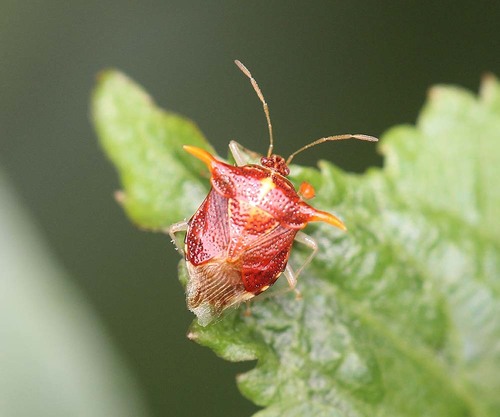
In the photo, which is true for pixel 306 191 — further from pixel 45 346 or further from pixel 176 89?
pixel 176 89

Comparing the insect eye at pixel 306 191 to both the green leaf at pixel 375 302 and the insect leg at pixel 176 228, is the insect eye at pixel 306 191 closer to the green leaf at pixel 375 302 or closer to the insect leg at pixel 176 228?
the green leaf at pixel 375 302

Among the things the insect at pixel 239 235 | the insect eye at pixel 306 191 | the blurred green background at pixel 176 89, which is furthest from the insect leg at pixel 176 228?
the blurred green background at pixel 176 89

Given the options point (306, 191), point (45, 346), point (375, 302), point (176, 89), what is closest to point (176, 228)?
point (306, 191)

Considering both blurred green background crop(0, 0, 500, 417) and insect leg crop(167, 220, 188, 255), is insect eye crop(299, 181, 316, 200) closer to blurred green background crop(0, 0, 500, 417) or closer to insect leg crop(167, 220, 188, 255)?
insect leg crop(167, 220, 188, 255)

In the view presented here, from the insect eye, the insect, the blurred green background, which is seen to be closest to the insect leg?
the insect

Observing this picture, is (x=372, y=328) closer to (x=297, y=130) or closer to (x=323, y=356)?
(x=323, y=356)

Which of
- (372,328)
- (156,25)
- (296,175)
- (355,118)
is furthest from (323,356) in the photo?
(156,25)

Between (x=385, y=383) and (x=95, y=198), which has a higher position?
(x=95, y=198)
